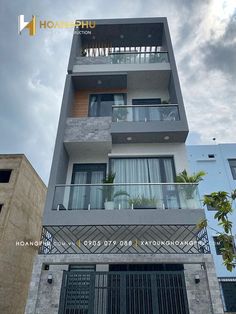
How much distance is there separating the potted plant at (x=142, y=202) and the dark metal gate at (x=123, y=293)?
1.86m

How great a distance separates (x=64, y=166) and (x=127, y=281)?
462 centimetres

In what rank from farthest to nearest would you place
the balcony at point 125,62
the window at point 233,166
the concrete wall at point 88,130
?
the window at point 233,166, the balcony at point 125,62, the concrete wall at point 88,130

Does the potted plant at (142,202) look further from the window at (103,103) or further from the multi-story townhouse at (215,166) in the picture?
the multi-story townhouse at (215,166)

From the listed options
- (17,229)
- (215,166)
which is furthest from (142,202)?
(215,166)

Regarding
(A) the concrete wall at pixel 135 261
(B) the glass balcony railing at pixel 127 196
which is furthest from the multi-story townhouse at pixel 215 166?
(A) the concrete wall at pixel 135 261

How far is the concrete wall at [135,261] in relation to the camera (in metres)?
5.72

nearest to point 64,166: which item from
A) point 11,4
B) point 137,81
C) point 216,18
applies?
point 137,81

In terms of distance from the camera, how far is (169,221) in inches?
259

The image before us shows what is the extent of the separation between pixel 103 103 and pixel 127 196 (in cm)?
532

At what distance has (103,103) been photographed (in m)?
10.8

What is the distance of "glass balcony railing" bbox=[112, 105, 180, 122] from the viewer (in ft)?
30.0

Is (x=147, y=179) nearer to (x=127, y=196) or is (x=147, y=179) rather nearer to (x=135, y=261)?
(x=127, y=196)

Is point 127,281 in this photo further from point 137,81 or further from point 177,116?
point 137,81

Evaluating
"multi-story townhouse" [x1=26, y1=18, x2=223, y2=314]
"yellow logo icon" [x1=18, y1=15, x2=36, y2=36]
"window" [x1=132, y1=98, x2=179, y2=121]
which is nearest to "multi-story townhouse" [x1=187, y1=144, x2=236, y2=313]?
"multi-story townhouse" [x1=26, y1=18, x2=223, y2=314]
